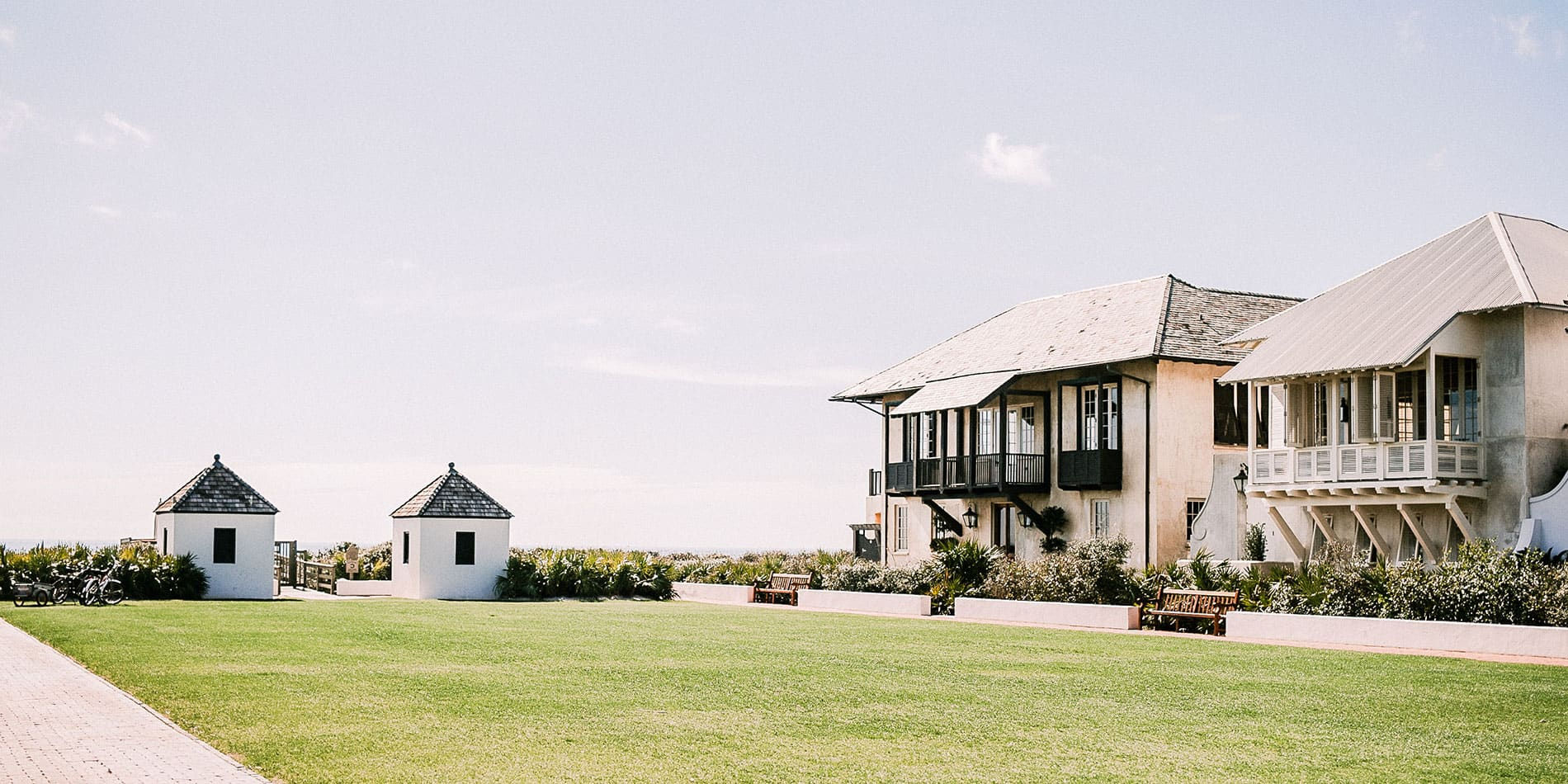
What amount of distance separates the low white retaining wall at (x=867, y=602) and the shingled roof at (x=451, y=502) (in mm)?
10745

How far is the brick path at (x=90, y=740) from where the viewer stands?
9.73 m

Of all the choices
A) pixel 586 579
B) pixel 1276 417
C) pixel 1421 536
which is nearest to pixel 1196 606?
pixel 1421 536

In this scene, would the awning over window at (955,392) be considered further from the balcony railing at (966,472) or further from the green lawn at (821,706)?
the green lawn at (821,706)

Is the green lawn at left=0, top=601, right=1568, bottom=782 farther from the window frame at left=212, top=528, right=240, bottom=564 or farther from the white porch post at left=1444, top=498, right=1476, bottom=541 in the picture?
the window frame at left=212, top=528, right=240, bottom=564

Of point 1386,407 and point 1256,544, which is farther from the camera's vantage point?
point 1256,544

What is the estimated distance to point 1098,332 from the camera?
38.0 m

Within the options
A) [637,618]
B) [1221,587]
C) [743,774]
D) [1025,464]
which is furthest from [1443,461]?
[743,774]

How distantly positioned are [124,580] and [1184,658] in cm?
2852

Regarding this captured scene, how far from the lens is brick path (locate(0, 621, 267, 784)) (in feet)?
31.9

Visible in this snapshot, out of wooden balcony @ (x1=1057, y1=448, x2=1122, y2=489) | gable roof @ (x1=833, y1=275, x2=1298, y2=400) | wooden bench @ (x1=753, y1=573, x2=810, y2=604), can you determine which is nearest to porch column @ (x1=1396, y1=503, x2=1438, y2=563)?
gable roof @ (x1=833, y1=275, x2=1298, y2=400)

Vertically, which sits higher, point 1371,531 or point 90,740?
point 1371,531

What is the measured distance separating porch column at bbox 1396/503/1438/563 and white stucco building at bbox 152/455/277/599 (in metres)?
29.1

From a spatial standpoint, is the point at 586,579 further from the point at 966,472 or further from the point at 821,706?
the point at 821,706

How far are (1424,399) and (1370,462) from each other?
177 cm
